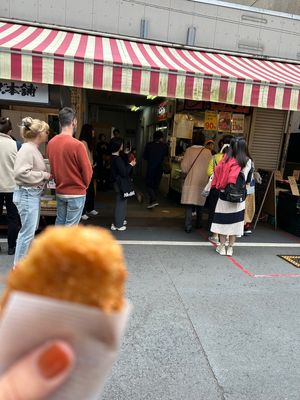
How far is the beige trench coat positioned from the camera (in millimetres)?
6305

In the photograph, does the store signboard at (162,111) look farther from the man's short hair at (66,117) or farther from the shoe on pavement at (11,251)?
the shoe on pavement at (11,251)

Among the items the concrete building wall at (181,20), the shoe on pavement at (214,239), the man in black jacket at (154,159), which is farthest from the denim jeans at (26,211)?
the man in black jacket at (154,159)

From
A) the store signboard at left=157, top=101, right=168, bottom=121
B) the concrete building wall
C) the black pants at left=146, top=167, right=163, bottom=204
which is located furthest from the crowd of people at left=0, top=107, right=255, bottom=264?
the store signboard at left=157, top=101, right=168, bottom=121

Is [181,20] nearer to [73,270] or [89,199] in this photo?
[89,199]

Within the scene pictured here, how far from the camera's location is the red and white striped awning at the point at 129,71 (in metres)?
4.63

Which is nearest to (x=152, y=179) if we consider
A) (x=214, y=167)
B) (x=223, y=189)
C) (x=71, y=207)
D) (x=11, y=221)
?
(x=214, y=167)

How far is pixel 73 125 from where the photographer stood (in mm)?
4039

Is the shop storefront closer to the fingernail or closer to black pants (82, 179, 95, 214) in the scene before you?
black pants (82, 179, 95, 214)

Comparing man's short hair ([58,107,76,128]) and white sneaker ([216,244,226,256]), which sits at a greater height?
man's short hair ([58,107,76,128])

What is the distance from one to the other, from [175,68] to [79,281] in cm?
502

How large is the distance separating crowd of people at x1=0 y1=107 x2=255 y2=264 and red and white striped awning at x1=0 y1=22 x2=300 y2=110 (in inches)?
30.9

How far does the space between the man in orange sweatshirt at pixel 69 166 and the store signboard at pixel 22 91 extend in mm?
1512

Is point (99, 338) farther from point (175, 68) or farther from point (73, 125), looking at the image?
point (175, 68)

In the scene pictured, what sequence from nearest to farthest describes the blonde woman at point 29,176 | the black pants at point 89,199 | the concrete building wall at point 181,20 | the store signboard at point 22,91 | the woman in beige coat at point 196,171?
the blonde woman at point 29,176
the store signboard at point 22,91
the woman in beige coat at point 196,171
the concrete building wall at point 181,20
the black pants at point 89,199
